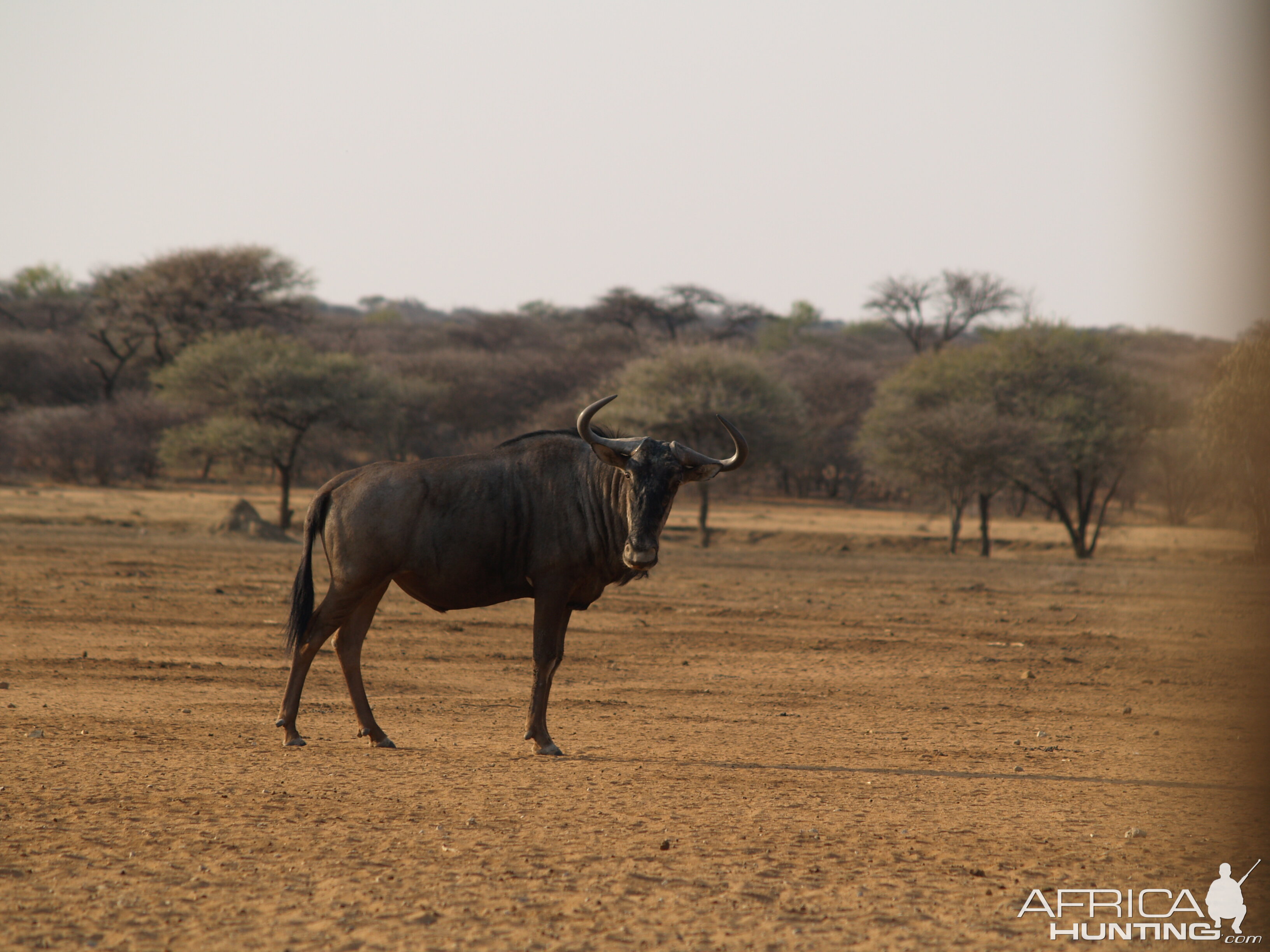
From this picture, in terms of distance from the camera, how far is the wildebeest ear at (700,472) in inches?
310

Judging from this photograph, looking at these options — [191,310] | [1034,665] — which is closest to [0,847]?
[1034,665]

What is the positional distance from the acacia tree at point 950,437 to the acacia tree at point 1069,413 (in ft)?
1.71

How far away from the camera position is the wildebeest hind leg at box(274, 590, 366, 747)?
7965 mm

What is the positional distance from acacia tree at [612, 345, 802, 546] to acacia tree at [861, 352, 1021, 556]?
3.07m

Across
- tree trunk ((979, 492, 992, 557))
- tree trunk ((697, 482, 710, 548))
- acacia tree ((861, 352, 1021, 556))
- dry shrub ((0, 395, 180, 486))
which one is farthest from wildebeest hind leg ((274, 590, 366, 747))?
dry shrub ((0, 395, 180, 486))

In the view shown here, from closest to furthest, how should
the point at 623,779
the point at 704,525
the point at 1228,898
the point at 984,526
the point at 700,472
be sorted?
the point at 1228,898, the point at 623,779, the point at 700,472, the point at 984,526, the point at 704,525

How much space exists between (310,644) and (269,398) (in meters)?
28.1

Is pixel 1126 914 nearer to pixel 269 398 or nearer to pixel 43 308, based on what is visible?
pixel 269 398

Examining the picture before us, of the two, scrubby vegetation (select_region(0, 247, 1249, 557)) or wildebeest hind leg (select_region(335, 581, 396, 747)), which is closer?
wildebeest hind leg (select_region(335, 581, 396, 747))

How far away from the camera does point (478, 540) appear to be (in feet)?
26.2

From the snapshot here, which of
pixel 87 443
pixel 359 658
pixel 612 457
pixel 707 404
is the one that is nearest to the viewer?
pixel 612 457

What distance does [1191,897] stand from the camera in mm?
4879

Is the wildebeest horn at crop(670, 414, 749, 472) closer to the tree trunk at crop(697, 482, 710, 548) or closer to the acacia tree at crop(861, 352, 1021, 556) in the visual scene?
the tree trunk at crop(697, 482, 710, 548)

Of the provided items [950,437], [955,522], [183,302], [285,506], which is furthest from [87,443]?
[955,522]
